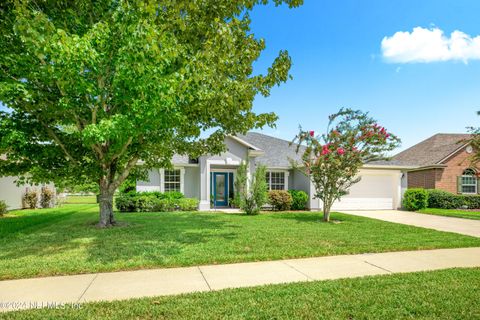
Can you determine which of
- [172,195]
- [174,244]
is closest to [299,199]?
[172,195]

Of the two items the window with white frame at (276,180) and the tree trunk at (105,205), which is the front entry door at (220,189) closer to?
the window with white frame at (276,180)

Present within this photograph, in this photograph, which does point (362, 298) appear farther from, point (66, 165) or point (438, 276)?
point (66, 165)

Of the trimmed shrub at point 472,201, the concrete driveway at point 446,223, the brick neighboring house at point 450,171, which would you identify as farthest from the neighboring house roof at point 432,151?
the concrete driveway at point 446,223

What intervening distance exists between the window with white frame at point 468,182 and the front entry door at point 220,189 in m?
17.7

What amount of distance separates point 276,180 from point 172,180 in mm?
6902

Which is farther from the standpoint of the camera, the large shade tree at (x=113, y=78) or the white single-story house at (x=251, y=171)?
the white single-story house at (x=251, y=171)

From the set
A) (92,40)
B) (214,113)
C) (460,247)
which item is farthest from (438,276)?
(92,40)

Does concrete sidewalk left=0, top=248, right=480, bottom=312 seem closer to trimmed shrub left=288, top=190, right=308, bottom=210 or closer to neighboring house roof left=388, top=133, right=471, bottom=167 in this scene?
trimmed shrub left=288, top=190, right=308, bottom=210

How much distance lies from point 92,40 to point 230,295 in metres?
6.72

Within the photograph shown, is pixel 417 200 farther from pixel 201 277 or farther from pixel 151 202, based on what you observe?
pixel 201 277

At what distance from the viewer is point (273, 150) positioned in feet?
70.2

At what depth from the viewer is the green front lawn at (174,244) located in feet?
18.6

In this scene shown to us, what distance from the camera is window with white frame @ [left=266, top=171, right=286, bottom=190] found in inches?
768

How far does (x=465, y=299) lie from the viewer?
155 inches
